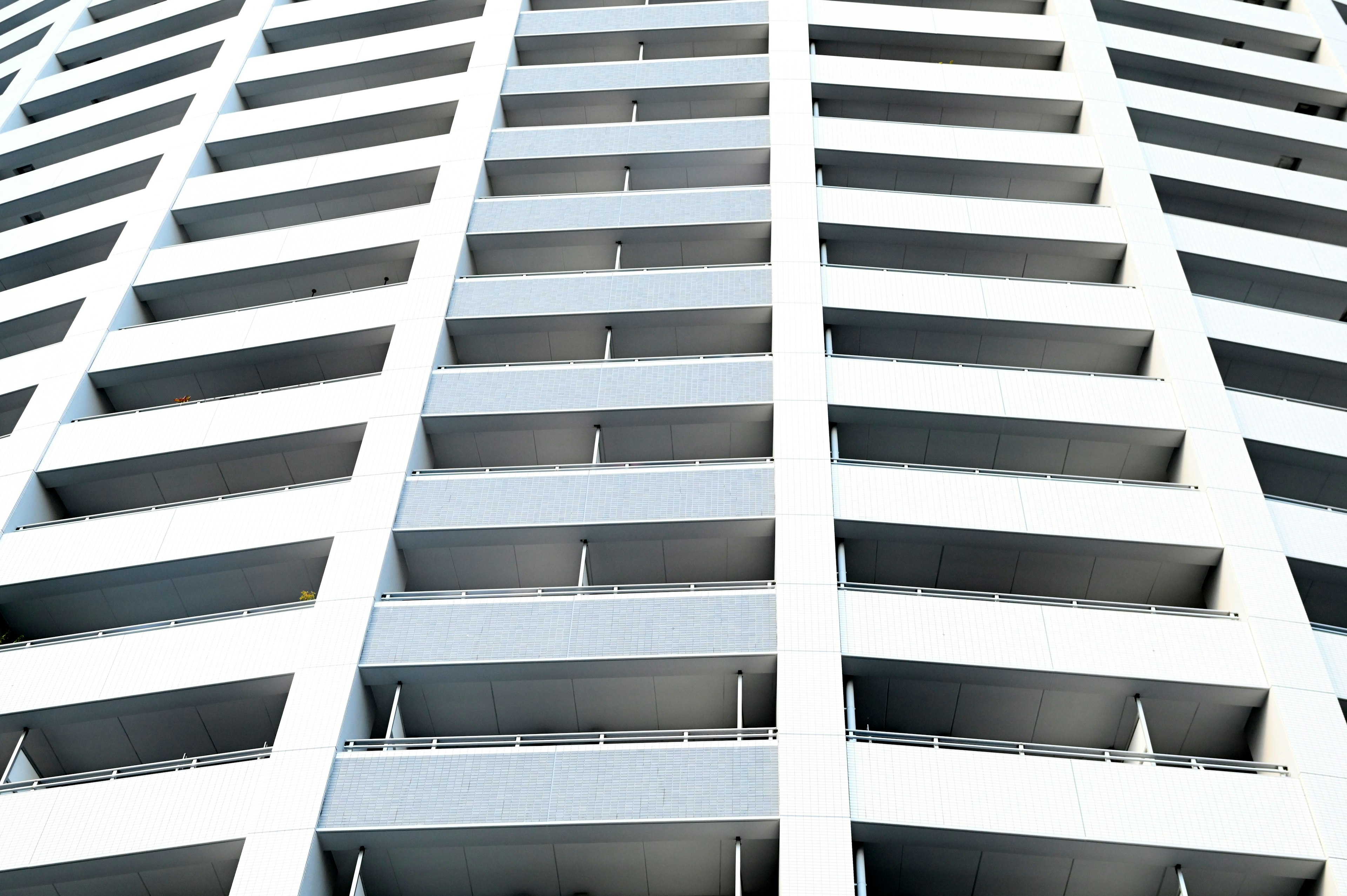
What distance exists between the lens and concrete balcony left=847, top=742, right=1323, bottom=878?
666 inches

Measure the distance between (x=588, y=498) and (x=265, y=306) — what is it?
11.9 m

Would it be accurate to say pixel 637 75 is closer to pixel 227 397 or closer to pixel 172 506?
pixel 227 397

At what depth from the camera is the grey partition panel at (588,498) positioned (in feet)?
71.1

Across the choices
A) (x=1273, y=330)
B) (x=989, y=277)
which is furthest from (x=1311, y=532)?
(x=989, y=277)

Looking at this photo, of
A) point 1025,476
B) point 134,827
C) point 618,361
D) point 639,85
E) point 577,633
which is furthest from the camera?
point 639,85

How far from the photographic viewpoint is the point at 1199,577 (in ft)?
71.8

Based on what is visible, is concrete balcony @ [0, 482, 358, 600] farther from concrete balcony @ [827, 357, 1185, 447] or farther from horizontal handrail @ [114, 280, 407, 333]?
concrete balcony @ [827, 357, 1185, 447]

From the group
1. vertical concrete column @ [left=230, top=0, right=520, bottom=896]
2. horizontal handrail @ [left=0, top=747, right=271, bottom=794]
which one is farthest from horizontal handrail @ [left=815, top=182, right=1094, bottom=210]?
horizontal handrail @ [left=0, top=747, right=271, bottom=794]

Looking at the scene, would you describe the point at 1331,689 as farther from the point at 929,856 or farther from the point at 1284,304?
the point at 1284,304

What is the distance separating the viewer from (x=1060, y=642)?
765 inches

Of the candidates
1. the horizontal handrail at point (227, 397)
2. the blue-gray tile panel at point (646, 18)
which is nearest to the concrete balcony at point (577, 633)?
the horizontal handrail at point (227, 397)

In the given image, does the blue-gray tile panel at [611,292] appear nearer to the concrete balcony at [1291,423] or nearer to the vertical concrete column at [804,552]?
the vertical concrete column at [804,552]

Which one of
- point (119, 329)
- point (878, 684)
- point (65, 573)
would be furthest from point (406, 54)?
point (878, 684)

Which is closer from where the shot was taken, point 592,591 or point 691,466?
point 592,591
